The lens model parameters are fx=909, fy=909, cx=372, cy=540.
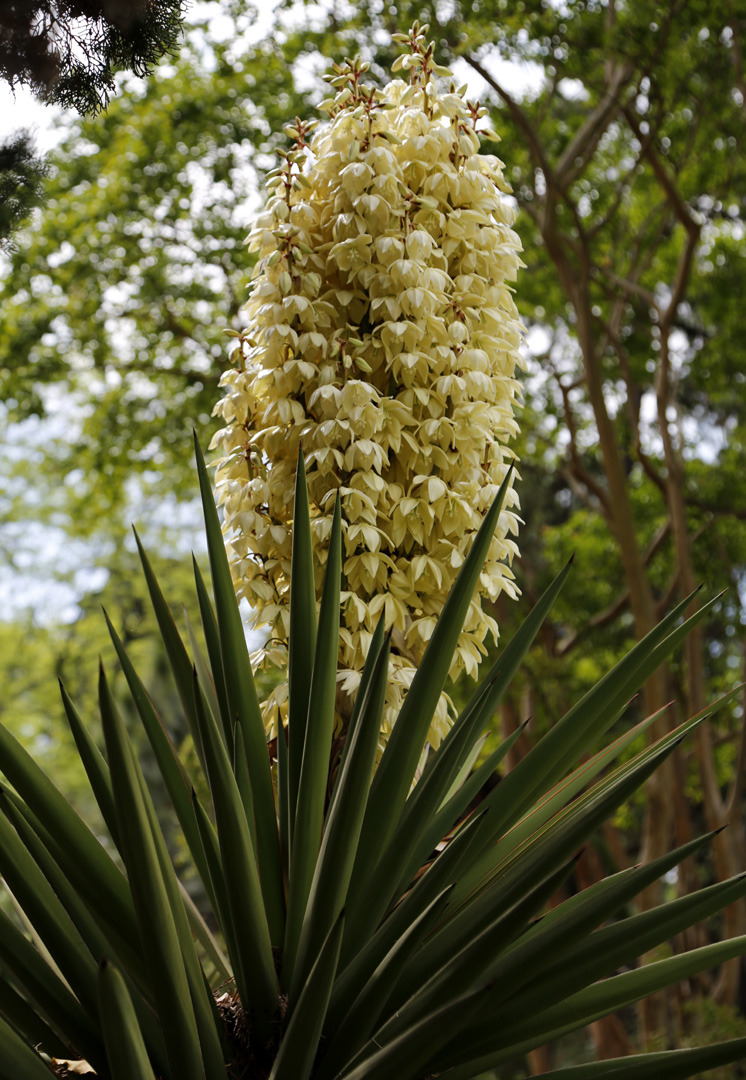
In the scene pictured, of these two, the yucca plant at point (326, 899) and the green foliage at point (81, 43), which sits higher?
the green foliage at point (81, 43)

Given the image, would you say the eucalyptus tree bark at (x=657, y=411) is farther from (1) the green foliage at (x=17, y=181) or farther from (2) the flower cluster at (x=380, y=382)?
(1) the green foliage at (x=17, y=181)

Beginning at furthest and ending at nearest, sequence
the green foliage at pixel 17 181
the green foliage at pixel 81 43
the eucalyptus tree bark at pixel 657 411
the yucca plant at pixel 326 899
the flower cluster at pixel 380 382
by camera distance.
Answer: the eucalyptus tree bark at pixel 657 411, the flower cluster at pixel 380 382, the green foliage at pixel 17 181, the green foliage at pixel 81 43, the yucca plant at pixel 326 899

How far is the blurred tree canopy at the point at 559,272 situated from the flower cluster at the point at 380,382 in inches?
158

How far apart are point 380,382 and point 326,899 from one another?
1189mm

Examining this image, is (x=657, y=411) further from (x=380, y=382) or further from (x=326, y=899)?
(x=326, y=899)

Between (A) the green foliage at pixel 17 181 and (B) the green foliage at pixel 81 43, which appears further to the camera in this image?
(A) the green foliage at pixel 17 181

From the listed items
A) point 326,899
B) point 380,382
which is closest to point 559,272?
point 380,382

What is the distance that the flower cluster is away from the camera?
→ 77.7 inches

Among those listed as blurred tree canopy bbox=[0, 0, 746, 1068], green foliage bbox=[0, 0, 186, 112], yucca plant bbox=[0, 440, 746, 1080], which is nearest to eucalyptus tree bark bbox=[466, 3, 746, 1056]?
blurred tree canopy bbox=[0, 0, 746, 1068]

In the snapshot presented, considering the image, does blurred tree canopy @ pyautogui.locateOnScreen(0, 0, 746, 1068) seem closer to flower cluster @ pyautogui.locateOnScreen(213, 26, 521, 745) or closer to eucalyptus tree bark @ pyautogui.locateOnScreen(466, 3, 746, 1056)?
eucalyptus tree bark @ pyautogui.locateOnScreen(466, 3, 746, 1056)

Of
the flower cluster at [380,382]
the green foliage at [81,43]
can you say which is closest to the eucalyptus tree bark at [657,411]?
the flower cluster at [380,382]

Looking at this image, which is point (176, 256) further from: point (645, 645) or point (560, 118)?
point (645, 645)

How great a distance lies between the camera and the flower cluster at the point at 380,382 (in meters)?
1.97

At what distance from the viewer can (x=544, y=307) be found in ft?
28.4
